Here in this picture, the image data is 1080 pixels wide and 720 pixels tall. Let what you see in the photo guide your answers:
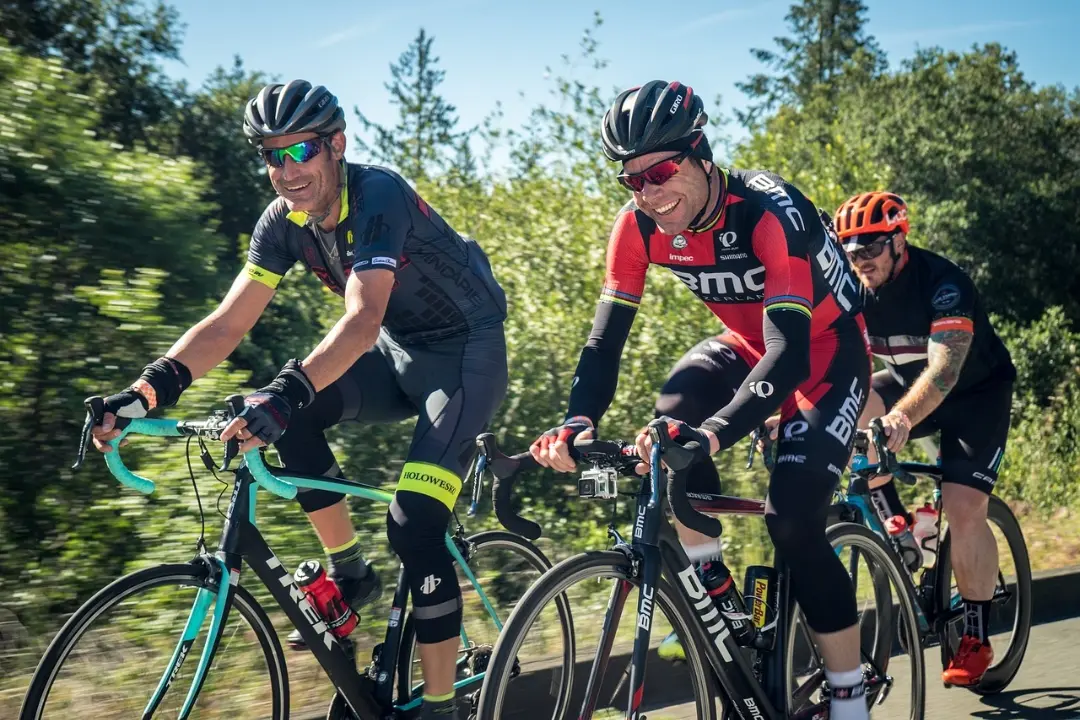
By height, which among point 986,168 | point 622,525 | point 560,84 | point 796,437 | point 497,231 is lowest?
point 622,525

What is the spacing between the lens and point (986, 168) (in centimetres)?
3734

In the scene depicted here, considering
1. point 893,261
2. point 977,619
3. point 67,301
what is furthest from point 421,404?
→ point 977,619

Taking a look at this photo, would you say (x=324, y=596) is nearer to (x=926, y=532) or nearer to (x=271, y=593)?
(x=271, y=593)

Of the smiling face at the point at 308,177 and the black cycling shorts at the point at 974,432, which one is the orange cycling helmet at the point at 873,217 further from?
the smiling face at the point at 308,177

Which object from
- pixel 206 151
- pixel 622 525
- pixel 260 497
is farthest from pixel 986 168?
pixel 260 497

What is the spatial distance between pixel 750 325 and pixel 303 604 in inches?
79.2

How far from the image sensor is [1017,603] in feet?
17.6

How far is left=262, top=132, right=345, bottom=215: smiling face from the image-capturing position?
11.9ft

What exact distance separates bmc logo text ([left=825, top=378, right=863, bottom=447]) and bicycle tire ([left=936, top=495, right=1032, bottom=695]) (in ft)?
5.17

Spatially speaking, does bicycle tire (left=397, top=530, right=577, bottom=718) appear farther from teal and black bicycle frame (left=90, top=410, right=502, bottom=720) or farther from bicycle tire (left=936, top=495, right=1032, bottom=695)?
bicycle tire (left=936, top=495, right=1032, bottom=695)

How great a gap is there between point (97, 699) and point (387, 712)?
0.96 meters

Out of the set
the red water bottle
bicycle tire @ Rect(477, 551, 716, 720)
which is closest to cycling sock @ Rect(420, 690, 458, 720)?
the red water bottle

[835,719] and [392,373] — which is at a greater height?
[392,373]

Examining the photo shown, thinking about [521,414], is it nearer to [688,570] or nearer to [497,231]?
[497,231]
